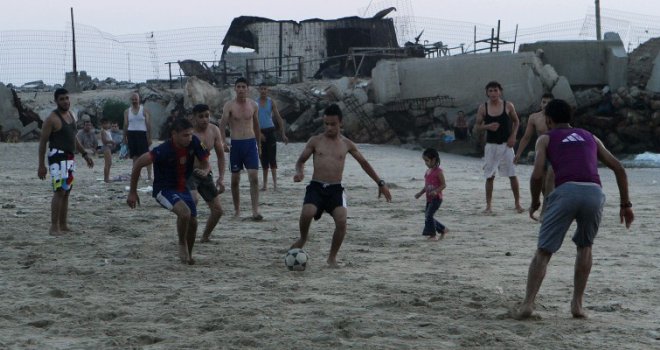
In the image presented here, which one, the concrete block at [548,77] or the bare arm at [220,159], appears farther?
the concrete block at [548,77]

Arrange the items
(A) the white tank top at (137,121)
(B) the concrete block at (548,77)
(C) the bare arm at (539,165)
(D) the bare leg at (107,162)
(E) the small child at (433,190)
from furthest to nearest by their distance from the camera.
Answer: (B) the concrete block at (548,77)
(D) the bare leg at (107,162)
(A) the white tank top at (137,121)
(E) the small child at (433,190)
(C) the bare arm at (539,165)

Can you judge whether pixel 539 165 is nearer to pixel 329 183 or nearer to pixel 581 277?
pixel 581 277

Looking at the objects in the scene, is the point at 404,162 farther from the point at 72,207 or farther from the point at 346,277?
the point at 346,277

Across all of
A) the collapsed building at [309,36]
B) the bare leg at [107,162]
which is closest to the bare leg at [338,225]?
the bare leg at [107,162]

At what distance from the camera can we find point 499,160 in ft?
42.9

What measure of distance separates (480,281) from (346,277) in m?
1.07

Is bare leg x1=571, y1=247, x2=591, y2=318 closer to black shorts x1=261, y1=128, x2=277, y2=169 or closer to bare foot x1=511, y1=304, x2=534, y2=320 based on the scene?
bare foot x1=511, y1=304, x2=534, y2=320

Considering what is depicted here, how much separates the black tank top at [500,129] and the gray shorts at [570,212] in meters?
6.75

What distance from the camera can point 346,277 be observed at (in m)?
7.91

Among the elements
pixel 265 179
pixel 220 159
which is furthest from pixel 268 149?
pixel 220 159

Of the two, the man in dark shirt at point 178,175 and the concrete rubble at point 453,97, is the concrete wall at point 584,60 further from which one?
the man in dark shirt at point 178,175

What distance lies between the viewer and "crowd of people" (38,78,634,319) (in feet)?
20.5

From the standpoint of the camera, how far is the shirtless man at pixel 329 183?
8367mm

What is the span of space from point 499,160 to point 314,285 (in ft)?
20.1
